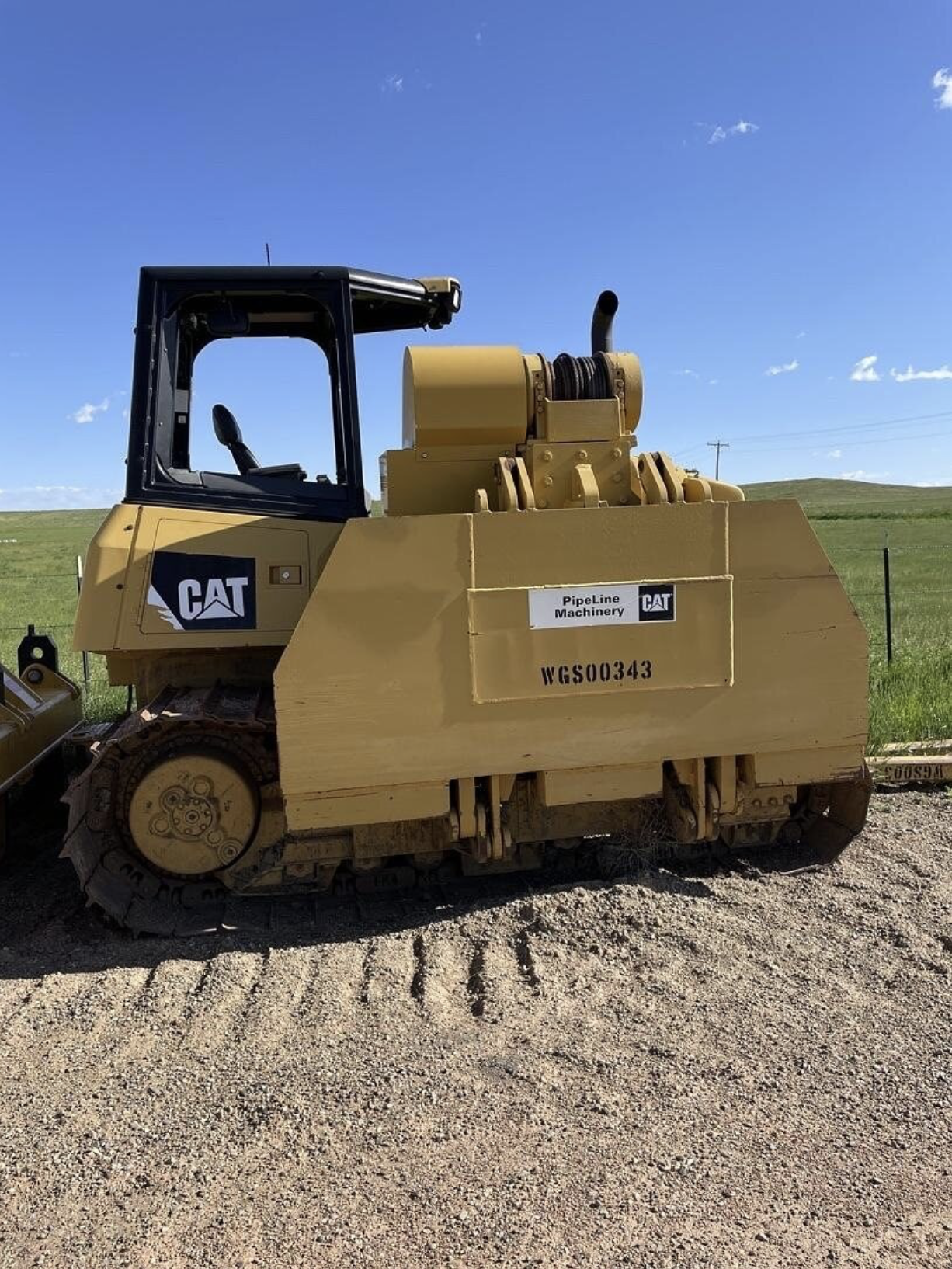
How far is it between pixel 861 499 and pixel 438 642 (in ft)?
295

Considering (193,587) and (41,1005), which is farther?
(193,587)

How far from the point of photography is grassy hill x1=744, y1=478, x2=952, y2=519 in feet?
196

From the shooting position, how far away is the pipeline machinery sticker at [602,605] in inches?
150

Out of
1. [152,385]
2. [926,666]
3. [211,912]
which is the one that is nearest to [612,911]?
[211,912]

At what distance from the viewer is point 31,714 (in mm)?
5211

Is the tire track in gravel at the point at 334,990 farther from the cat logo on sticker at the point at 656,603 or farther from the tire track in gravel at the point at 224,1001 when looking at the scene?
the cat logo on sticker at the point at 656,603

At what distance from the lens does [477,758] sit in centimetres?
387

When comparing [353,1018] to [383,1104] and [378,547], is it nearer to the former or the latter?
[383,1104]

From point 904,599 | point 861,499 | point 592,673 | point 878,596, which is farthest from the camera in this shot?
point 861,499

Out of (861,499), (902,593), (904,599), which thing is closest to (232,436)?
(904,599)

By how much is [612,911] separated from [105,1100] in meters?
2.12

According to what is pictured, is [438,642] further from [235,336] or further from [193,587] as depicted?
[235,336]

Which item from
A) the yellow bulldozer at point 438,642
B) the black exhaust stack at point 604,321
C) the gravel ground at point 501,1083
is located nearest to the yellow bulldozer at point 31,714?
the gravel ground at point 501,1083

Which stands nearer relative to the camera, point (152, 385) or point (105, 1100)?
point (105, 1100)
